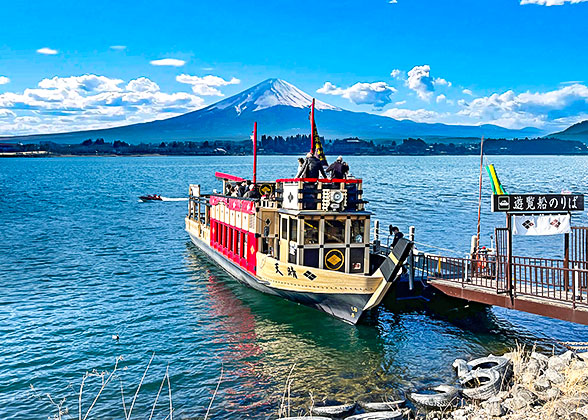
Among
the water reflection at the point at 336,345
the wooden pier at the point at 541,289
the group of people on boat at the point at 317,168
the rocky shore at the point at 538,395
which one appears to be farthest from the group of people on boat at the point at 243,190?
the rocky shore at the point at 538,395

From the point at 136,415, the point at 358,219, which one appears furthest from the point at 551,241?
the point at 136,415

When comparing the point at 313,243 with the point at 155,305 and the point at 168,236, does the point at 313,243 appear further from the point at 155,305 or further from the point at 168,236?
the point at 168,236

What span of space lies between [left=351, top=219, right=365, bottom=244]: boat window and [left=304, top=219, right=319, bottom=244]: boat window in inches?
53.3

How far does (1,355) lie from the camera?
17188 millimetres

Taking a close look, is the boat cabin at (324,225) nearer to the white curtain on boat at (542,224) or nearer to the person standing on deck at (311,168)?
the person standing on deck at (311,168)

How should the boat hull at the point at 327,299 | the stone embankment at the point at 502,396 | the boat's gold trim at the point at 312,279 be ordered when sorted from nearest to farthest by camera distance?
the stone embankment at the point at 502,396 < the boat's gold trim at the point at 312,279 < the boat hull at the point at 327,299

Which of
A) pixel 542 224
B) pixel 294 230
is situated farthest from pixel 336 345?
pixel 542 224

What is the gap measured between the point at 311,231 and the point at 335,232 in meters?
0.91

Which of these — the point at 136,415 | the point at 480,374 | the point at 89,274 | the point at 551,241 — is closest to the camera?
the point at 136,415

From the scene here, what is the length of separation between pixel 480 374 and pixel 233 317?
10001mm

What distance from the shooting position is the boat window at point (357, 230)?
66.9 feet

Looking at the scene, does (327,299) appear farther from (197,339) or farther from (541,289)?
(541,289)

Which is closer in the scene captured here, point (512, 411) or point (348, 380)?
point (512, 411)

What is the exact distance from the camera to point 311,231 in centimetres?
2011
